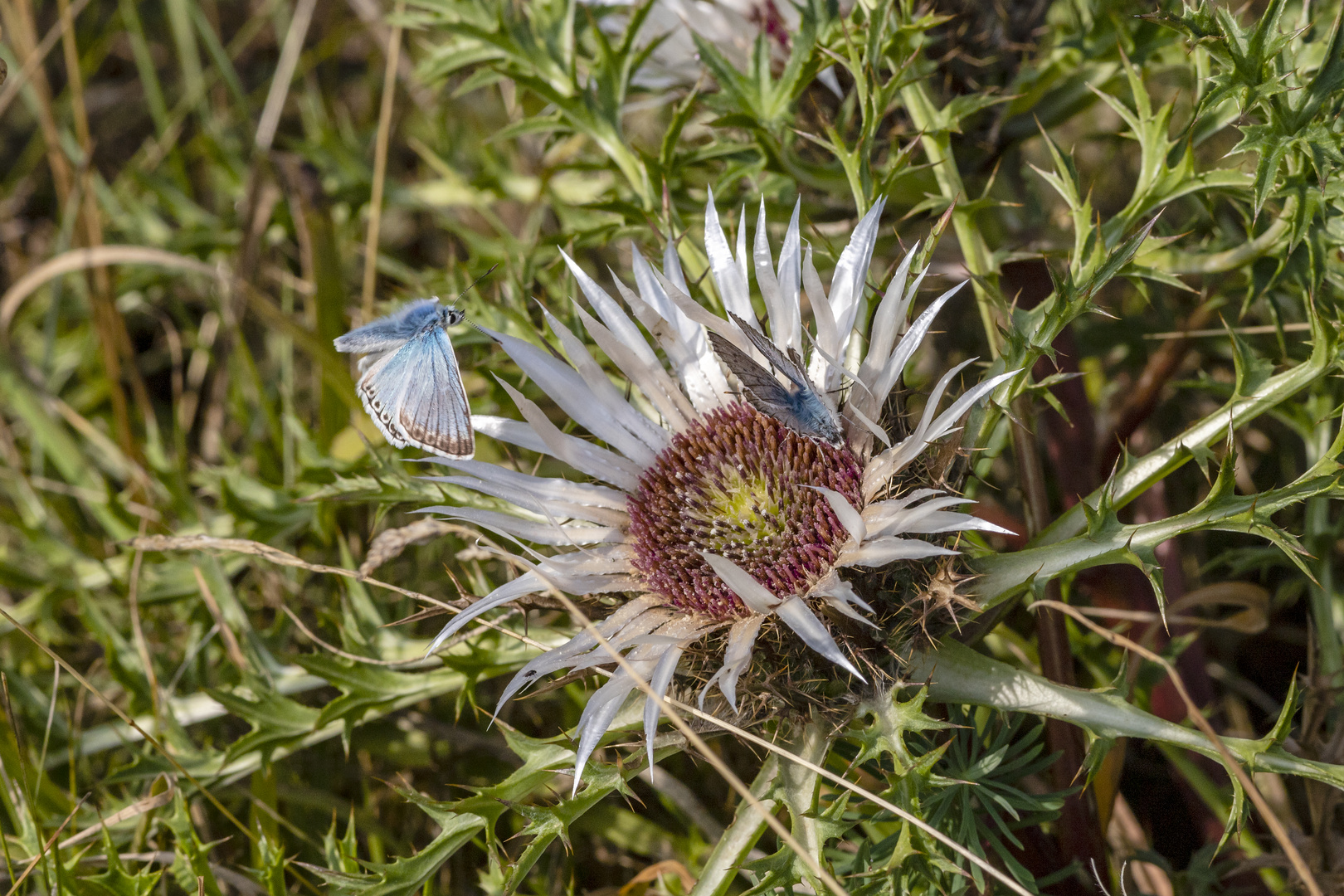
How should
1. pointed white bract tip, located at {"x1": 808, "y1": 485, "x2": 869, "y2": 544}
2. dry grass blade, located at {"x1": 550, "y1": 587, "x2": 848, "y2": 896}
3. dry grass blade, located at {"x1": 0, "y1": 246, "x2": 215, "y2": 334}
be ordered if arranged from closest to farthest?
1. dry grass blade, located at {"x1": 550, "y1": 587, "x2": 848, "y2": 896}
2. pointed white bract tip, located at {"x1": 808, "y1": 485, "x2": 869, "y2": 544}
3. dry grass blade, located at {"x1": 0, "y1": 246, "x2": 215, "y2": 334}

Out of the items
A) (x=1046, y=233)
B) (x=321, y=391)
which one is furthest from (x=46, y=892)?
(x=1046, y=233)

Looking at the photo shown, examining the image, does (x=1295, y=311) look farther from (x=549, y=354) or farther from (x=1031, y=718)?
(x=549, y=354)

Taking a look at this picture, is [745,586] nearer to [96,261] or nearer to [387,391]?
[387,391]

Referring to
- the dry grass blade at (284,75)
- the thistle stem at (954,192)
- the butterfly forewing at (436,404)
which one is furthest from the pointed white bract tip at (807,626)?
the dry grass blade at (284,75)

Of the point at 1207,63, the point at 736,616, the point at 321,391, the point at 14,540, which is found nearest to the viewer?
the point at 736,616

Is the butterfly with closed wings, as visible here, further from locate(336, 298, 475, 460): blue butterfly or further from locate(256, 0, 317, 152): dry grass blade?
locate(256, 0, 317, 152): dry grass blade

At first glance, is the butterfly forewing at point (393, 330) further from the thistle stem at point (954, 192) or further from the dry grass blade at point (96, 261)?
the dry grass blade at point (96, 261)

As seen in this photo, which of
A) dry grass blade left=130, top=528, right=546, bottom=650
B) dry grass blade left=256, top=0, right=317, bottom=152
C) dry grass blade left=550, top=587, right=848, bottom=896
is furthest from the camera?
dry grass blade left=256, top=0, right=317, bottom=152

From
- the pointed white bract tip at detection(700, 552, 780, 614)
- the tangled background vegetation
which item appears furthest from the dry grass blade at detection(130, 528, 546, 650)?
the pointed white bract tip at detection(700, 552, 780, 614)
